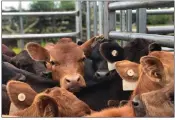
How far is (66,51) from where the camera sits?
3055 millimetres

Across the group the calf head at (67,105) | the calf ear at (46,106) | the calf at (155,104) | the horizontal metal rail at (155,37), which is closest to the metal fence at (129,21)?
the horizontal metal rail at (155,37)

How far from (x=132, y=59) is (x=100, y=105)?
0.43 m

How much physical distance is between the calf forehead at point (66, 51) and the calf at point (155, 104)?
1.23 meters

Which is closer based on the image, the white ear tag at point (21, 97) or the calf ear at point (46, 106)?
the calf ear at point (46, 106)

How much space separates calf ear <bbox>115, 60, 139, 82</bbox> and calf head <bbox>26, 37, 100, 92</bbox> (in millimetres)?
394

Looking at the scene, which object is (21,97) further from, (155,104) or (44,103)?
(155,104)

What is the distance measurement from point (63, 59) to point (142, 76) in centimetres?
89

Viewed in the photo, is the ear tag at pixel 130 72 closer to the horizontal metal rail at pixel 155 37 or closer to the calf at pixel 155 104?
the horizontal metal rail at pixel 155 37

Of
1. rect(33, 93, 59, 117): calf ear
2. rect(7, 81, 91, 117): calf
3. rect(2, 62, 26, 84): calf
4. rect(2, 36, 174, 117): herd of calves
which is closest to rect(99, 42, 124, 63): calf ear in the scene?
rect(2, 36, 174, 117): herd of calves

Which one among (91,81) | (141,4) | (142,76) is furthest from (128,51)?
(142,76)

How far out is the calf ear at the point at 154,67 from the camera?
6.32 ft

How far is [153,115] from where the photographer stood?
71.2 inches

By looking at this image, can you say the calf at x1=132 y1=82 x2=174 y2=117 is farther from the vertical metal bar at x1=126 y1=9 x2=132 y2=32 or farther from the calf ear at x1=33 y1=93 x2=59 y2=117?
the vertical metal bar at x1=126 y1=9 x2=132 y2=32

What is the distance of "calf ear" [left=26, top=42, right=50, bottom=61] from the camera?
309 centimetres
